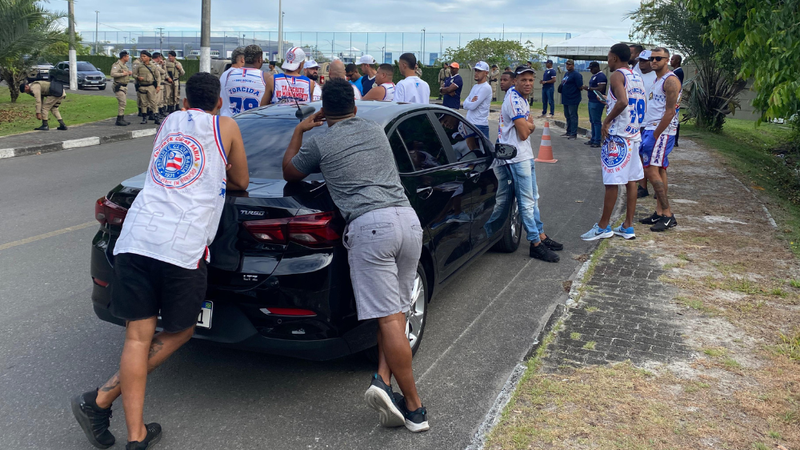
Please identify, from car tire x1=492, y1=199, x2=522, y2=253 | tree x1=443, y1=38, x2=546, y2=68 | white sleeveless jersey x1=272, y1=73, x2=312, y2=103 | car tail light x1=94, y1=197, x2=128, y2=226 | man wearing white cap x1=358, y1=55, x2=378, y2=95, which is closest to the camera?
car tail light x1=94, y1=197, x2=128, y2=226

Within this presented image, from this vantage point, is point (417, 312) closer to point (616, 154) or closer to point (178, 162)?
point (178, 162)

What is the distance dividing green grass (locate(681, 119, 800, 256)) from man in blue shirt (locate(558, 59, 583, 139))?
2.68 meters

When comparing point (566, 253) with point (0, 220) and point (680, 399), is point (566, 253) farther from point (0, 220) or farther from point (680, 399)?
point (0, 220)

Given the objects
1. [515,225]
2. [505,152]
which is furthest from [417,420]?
[515,225]

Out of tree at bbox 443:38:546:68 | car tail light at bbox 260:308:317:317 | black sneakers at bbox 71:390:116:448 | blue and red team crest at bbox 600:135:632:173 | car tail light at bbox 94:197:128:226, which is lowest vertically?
black sneakers at bbox 71:390:116:448

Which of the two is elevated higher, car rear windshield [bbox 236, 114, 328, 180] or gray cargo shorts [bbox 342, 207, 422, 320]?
car rear windshield [bbox 236, 114, 328, 180]

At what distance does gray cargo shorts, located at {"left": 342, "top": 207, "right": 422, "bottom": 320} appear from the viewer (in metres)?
3.23

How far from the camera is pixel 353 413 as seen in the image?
3.50 m

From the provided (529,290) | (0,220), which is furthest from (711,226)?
(0,220)

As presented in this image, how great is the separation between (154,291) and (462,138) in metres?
2.99

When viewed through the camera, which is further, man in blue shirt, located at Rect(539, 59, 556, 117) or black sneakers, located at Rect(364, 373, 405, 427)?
man in blue shirt, located at Rect(539, 59, 556, 117)

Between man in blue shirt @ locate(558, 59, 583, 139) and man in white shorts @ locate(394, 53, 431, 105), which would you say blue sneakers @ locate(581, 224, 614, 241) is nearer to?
man in white shorts @ locate(394, 53, 431, 105)

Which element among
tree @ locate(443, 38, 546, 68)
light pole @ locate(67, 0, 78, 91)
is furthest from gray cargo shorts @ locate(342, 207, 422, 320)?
tree @ locate(443, 38, 546, 68)

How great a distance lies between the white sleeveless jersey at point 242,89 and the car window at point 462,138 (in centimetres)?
334
